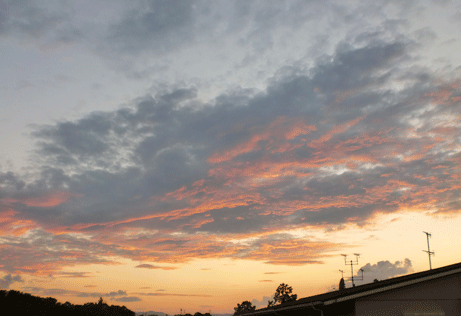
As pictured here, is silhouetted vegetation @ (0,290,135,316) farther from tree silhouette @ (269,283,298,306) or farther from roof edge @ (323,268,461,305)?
tree silhouette @ (269,283,298,306)

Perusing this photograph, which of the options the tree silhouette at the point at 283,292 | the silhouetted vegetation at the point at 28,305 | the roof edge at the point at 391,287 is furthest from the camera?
the tree silhouette at the point at 283,292

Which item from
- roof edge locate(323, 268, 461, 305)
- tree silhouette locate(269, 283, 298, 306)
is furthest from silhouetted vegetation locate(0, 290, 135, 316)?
tree silhouette locate(269, 283, 298, 306)

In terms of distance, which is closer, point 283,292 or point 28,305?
point 28,305

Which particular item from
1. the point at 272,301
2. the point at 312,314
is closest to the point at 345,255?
the point at 312,314

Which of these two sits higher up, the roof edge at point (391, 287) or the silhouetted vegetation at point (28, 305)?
the roof edge at point (391, 287)

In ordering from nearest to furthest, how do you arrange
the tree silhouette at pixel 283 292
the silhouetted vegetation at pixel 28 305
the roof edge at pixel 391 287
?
the roof edge at pixel 391 287, the silhouetted vegetation at pixel 28 305, the tree silhouette at pixel 283 292

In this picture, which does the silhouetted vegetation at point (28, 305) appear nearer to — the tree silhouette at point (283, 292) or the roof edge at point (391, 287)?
the roof edge at point (391, 287)

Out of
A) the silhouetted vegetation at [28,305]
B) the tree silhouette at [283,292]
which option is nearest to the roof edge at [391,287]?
the silhouetted vegetation at [28,305]

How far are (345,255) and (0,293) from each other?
29.8 meters

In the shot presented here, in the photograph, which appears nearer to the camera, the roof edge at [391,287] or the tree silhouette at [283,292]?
the roof edge at [391,287]

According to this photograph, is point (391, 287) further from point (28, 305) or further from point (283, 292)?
point (283, 292)

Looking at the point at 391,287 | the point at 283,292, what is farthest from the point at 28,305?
the point at 283,292

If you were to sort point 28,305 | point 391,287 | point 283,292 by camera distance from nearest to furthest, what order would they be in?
point 391,287
point 28,305
point 283,292

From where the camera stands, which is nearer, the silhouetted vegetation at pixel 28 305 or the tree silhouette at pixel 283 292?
the silhouetted vegetation at pixel 28 305
